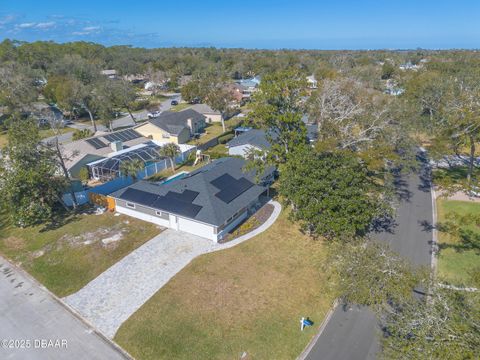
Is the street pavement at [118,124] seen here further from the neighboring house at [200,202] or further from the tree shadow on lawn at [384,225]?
the tree shadow on lawn at [384,225]

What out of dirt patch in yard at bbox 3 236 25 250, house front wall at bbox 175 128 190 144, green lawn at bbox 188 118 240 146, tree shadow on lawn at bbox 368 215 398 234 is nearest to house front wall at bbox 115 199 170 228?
dirt patch in yard at bbox 3 236 25 250

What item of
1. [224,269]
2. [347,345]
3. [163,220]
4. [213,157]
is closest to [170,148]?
[213,157]

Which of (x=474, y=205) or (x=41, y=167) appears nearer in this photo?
(x=41, y=167)

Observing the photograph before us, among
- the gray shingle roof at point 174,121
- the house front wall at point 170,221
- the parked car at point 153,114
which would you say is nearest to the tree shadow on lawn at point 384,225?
the house front wall at point 170,221

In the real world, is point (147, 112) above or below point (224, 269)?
above

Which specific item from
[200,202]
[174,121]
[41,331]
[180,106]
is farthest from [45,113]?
[41,331]

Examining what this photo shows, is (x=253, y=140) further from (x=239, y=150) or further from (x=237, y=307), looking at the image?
(x=237, y=307)

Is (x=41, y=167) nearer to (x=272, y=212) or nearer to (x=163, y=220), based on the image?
(x=163, y=220)
